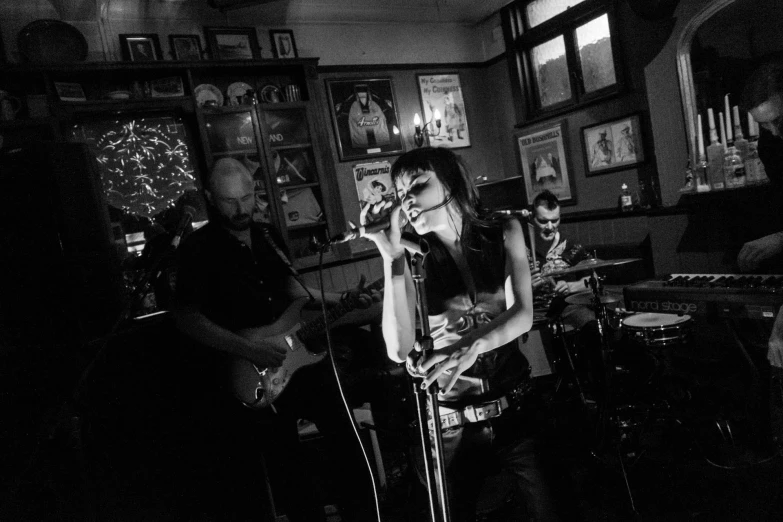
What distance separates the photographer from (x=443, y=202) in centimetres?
156

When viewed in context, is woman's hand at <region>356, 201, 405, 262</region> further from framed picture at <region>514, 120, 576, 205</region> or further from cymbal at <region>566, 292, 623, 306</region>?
framed picture at <region>514, 120, 576, 205</region>

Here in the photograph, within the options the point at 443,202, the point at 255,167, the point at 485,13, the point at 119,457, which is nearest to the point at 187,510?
the point at 119,457

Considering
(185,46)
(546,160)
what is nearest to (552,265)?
(546,160)

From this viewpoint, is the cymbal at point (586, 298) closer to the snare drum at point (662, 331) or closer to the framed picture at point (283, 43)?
the snare drum at point (662, 331)

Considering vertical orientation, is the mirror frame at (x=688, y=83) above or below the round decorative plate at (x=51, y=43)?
below

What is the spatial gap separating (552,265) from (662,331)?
991 mm

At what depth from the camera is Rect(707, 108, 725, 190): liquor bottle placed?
3.81 meters

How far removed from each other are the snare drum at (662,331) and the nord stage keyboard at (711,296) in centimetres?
7

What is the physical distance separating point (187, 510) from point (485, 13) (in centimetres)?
567

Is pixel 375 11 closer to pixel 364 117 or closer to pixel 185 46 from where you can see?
pixel 364 117

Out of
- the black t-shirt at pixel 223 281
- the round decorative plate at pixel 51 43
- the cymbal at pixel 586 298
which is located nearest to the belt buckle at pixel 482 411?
the black t-shirt at pixel 223 281

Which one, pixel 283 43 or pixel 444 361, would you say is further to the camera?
pixel 283 43

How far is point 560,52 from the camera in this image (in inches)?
205

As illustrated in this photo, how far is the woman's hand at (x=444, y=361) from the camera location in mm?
1206
